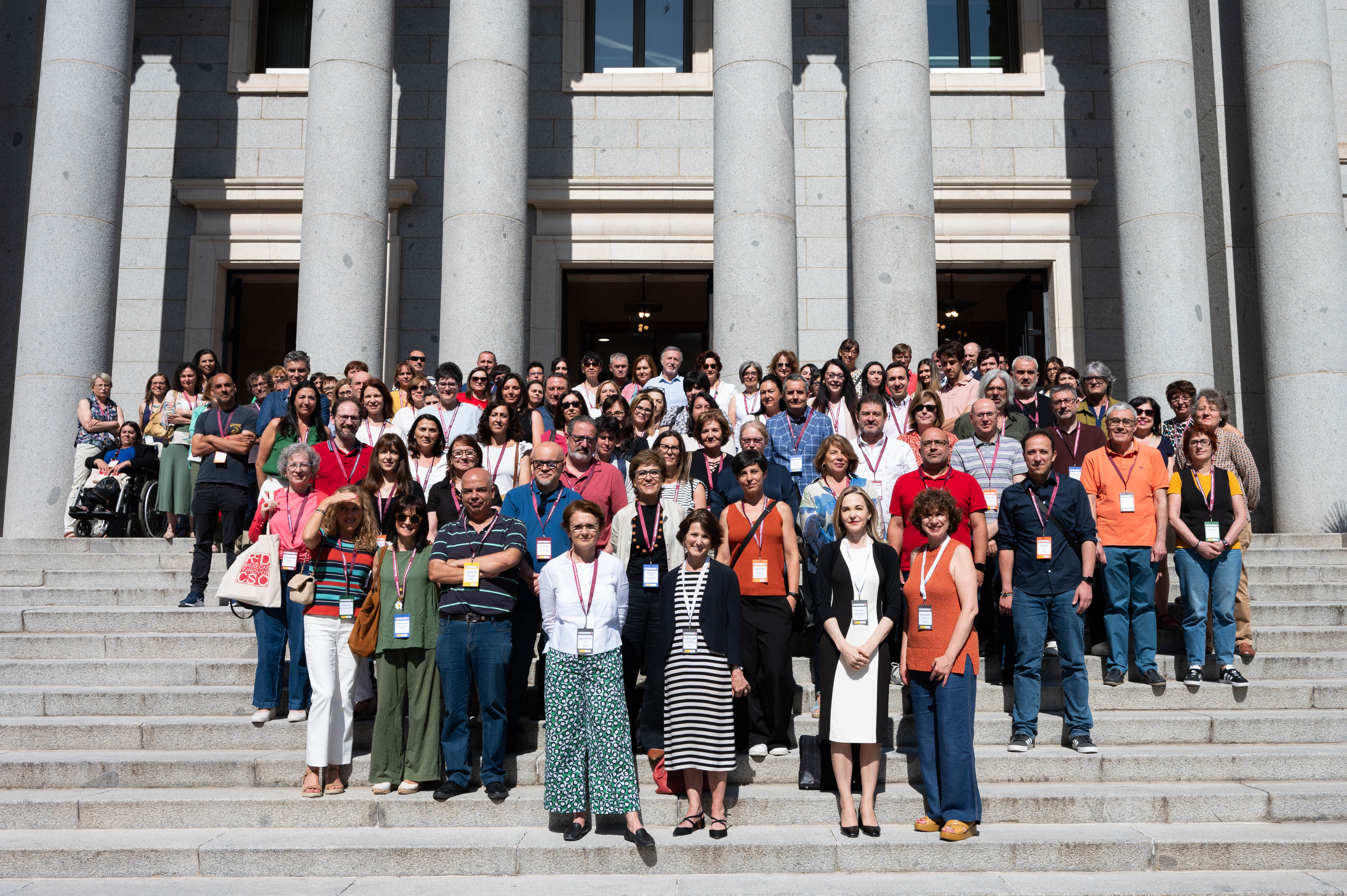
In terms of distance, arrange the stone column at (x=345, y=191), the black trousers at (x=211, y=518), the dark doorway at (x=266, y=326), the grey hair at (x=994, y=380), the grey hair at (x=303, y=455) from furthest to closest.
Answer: the dark doorway at (x=266, y=326), the stone column at (x=345, y=191), the black trousers at (x=211, y=518), the grey hair at (x=994, y=380), the grey hair at (x=303, y=455)

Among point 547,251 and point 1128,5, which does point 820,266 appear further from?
point 1128,5

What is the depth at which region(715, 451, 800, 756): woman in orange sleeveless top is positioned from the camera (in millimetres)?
A: 6965

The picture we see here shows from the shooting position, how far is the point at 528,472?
27.9 ft

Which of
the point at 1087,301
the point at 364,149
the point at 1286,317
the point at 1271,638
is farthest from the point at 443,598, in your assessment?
the point at 1087,301

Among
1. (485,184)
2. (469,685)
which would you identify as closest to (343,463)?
(469,685)

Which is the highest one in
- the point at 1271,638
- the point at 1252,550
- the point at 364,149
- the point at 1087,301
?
the point at 364,149

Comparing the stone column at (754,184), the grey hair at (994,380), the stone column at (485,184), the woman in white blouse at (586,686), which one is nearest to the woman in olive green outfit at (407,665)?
the woman in white blouse at (586,686)

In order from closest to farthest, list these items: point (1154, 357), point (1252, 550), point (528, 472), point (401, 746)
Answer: point (401, 746), point (528, 472), point (1252, 550), point (1154, 357)

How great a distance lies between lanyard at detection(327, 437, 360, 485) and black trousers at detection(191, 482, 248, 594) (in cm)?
185

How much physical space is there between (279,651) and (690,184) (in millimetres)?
10881

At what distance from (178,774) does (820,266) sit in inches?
479

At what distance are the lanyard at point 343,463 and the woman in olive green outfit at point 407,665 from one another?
4.13 feet

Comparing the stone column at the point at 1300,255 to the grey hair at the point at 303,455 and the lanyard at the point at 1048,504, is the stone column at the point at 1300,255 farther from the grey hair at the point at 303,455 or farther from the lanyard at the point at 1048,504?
the grey hair at the point at 303,455

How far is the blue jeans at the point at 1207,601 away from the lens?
784cm
